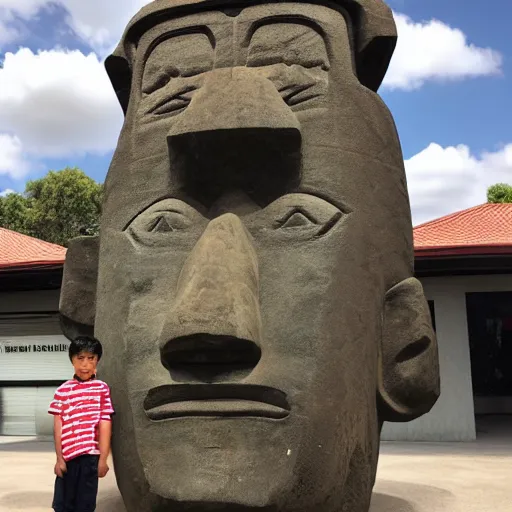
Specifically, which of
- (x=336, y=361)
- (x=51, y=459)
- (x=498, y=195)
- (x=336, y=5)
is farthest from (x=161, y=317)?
(x=498, y=195)

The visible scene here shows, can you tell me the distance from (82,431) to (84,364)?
0.31 meters

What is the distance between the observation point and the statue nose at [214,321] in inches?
108

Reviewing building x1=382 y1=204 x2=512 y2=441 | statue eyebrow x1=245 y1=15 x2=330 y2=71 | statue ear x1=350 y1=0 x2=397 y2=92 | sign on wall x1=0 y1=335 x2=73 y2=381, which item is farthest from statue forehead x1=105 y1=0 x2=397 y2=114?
sign on wall x1=0 y1=335 x2=73 y2=381

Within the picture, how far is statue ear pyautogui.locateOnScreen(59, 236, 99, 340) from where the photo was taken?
383 centimetres

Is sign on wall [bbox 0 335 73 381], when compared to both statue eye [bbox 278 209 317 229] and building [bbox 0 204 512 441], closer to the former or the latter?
building [bbox 0 204 512 441]

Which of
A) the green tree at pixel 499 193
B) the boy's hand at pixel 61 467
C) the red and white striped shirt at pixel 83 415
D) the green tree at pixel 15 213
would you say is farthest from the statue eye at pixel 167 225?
the green tree at pixel 499 193

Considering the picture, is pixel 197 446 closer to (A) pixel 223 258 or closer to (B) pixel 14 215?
(A) pixel 223 258

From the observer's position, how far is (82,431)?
302 cm

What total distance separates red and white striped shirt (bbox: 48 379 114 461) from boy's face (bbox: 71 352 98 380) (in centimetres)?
6

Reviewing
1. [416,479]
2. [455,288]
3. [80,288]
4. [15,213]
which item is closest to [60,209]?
[15,213]

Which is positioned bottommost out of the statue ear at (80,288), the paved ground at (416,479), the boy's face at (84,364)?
the paved ground at (416,479)

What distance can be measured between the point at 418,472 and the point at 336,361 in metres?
4.55

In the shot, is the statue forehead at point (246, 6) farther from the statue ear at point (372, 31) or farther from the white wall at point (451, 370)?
the white wall at point (451, 370)

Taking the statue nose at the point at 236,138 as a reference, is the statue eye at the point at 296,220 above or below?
below
